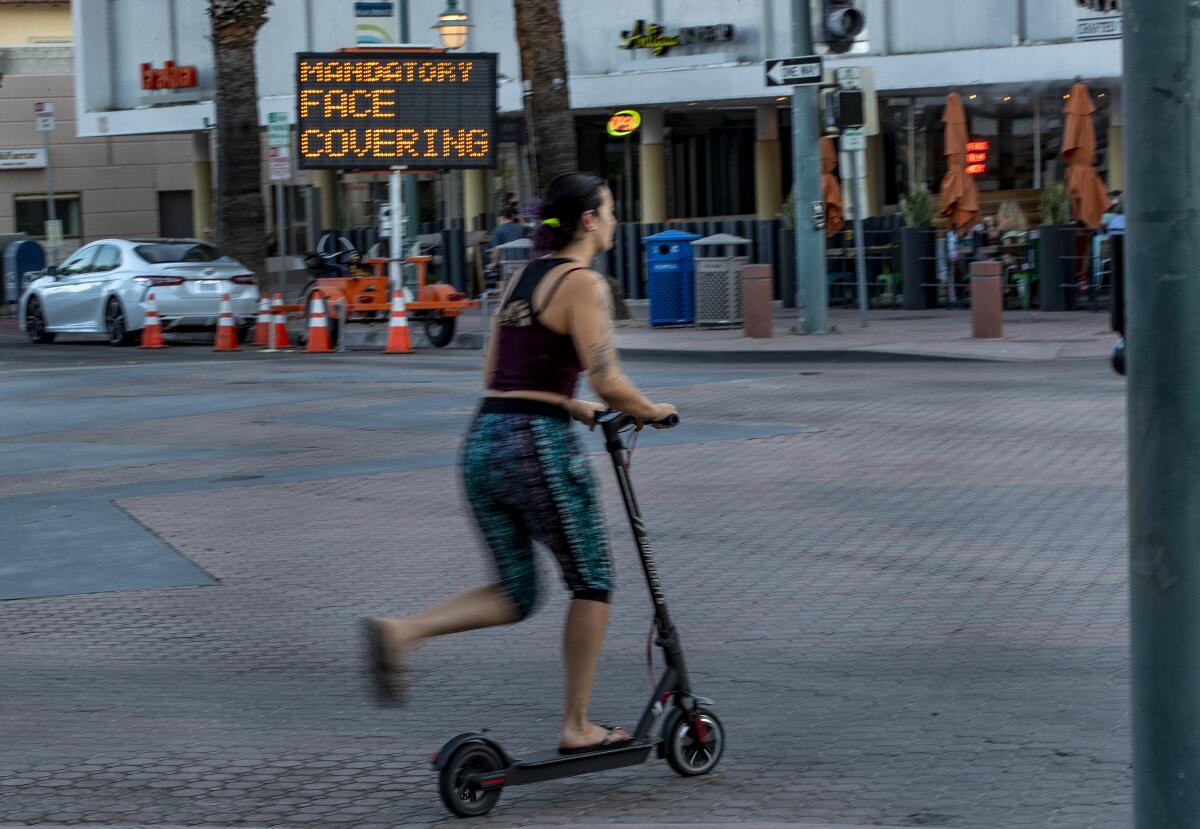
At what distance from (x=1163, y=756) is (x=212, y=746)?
3083 mm

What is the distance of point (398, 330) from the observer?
23234mm

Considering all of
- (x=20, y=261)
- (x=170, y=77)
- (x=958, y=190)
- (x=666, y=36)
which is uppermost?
(x=170, y=77)

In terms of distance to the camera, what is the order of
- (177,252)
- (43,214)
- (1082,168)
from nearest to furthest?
(177,252)
(1082,168)
(43,214)

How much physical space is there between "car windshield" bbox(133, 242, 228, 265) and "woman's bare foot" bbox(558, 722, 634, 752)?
69.6ft

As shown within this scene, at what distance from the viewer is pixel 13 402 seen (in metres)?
16.9

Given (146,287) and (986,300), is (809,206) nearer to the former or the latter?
(986,300)

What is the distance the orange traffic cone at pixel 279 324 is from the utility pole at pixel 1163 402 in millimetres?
21472

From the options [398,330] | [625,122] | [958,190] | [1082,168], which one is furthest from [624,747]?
[625,122]

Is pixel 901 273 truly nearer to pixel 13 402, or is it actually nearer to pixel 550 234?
pixel 13 402

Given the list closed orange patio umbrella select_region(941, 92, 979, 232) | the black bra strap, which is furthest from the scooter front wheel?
closed orange patio umbrella select_region(941, 92, 979, 232)

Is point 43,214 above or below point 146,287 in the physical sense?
above

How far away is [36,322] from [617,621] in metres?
21.6

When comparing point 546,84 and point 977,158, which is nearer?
point 546,84

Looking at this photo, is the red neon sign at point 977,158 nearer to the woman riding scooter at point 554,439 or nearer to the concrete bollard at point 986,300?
the concrete bollard at point 986,300
